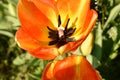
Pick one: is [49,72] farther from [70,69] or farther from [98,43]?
[98,43]

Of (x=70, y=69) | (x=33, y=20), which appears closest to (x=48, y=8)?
(x=33, y=20)

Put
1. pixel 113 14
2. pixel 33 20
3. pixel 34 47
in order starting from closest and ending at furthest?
pixel 34 47, pixel 33 20, pixel 113 14

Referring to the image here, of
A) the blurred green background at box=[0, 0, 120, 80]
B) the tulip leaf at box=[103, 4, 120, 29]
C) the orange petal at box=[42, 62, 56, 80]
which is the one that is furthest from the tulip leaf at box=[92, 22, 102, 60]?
the orange petal at box=[42, 62, 56, 80]

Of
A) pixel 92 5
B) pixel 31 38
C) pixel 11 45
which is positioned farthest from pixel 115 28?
pixel 11 45

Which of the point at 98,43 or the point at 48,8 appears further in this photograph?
the point at 98,43

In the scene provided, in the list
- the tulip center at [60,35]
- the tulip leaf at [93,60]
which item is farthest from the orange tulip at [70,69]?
the tulip leaf at [93,60]

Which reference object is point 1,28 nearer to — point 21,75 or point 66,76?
point 21,75

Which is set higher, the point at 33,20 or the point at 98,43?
the point at 33,20
